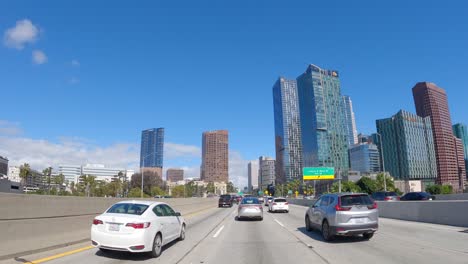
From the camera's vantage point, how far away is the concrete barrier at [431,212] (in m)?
17.5

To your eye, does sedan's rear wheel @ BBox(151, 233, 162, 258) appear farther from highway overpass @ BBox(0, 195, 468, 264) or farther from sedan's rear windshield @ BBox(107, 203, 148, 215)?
sedan's rear windshield @ BBox(107, 203, 148, 215)

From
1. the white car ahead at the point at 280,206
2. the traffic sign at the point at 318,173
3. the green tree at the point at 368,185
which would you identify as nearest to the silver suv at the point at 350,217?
the white car ahead at the point at 280,206

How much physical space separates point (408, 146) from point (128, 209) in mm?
117878

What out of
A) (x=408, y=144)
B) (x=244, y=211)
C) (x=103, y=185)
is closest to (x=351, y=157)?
(x=408, y=144)

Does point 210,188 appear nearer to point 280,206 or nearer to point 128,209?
point 280,206

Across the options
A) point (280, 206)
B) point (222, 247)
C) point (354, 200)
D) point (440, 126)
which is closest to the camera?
point (222, 247)

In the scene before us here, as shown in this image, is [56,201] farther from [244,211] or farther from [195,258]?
[244,211]

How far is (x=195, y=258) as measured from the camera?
10.0 meters

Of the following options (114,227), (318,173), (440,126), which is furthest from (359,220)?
(440,126)

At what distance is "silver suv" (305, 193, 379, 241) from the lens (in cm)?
1283

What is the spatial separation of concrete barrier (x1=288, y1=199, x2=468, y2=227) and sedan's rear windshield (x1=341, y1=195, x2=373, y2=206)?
690 cm

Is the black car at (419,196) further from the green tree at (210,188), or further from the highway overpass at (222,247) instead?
the green tree at (210,188)

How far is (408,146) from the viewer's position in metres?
115

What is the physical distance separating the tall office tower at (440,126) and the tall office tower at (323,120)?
37.1m
